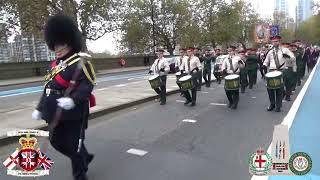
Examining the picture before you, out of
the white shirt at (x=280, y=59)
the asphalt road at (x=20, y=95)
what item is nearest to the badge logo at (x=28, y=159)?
the asphalt road at (x=20, y=95)

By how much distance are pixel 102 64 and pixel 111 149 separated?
113ft

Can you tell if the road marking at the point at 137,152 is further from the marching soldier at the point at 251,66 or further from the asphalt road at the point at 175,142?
the marching soldier at the point at 251,66

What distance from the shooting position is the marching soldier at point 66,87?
186 inches

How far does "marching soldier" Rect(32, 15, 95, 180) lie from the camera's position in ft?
15.5

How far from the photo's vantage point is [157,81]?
12422 mm

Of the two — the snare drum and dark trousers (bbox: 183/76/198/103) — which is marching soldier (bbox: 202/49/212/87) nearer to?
dark trousers (bbox: 183/76/198/103)

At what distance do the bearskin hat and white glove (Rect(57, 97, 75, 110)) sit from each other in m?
0.78

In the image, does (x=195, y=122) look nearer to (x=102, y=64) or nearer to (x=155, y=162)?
(x=155, y=162)

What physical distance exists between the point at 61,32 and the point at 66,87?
680 millimetres

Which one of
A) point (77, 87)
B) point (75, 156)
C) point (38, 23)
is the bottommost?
point (75, 156)

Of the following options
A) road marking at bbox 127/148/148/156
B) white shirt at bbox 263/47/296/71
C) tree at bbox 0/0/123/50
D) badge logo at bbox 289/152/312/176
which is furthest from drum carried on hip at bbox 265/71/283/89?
tree at bbox 0/0/123/50

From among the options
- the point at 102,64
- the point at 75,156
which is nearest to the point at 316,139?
the point at 75,156

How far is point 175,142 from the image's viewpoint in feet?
24.5

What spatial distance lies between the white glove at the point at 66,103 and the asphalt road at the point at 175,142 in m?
1.50
